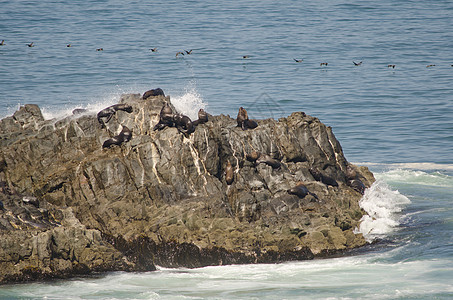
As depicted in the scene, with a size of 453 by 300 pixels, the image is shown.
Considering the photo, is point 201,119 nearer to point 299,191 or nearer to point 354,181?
point 299,191

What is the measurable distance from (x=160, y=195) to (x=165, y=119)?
2688 mm

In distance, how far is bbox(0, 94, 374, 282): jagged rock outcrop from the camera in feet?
55.8

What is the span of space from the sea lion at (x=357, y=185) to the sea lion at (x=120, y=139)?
291 inches

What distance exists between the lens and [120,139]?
20.3 m

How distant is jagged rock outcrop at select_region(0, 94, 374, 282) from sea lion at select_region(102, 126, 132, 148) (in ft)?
0.49

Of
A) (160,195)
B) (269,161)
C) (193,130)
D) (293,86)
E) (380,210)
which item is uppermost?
(293,86)

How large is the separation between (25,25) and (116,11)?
12921mm

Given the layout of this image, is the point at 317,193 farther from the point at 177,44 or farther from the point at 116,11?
the point at 116,11

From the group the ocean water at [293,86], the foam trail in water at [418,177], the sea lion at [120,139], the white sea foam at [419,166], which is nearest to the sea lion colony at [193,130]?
the sea lion at [120,139]

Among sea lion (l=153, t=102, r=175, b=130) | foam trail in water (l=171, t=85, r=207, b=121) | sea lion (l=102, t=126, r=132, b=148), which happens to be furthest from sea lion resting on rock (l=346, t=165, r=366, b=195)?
sea lion (l=102, t=126, r=132, b=148)

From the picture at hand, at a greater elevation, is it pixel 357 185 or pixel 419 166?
pixel 419 166

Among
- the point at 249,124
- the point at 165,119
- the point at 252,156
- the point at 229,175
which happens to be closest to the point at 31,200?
the point at 165,119

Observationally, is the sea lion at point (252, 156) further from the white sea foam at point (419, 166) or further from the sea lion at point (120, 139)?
the white sea foam at point (419, 166)

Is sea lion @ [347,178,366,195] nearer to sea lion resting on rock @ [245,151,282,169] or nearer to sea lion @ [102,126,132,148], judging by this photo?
sea lion resting on rock @ [245,151,282,169]
